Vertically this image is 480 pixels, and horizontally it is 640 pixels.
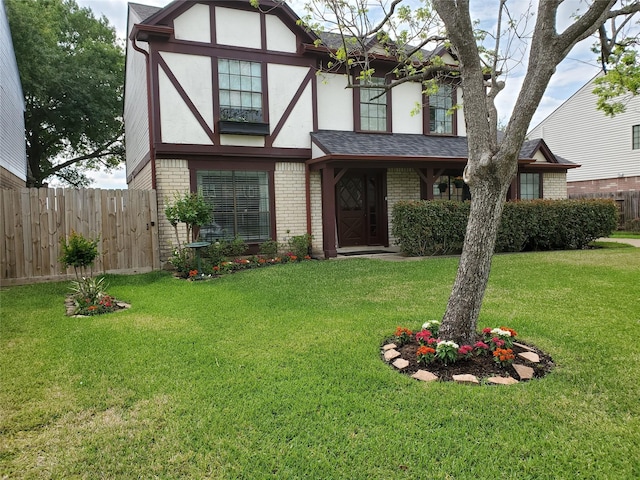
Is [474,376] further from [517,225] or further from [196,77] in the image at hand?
[196,77]

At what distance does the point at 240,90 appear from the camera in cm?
1072

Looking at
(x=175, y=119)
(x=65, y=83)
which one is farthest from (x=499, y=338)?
(x=65, y=83)

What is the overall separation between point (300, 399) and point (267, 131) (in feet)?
28.9

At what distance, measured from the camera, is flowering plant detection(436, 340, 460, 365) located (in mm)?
3543

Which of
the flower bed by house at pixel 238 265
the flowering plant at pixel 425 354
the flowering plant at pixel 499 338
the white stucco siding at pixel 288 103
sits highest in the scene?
the white stucco siding at pixel 288 103

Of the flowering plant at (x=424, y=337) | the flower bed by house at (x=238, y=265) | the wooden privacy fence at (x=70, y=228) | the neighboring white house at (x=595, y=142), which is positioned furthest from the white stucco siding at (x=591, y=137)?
the flowering plant at (x=424, y=337)

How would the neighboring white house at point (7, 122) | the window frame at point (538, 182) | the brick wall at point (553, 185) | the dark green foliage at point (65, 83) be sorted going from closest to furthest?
the neighboring white house at point (7, 122), the window frame at point (538, 182), the brick wall at point (553, 185), the dark green foliage at point (65, 83)

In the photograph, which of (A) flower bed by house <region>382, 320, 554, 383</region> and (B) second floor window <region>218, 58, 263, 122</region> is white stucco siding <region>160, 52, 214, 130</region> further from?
(A) flower bed by house <region>382, 320, 554, 383</region>

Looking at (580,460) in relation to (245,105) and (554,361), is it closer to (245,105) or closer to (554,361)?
(554,361)

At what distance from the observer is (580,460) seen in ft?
7.56

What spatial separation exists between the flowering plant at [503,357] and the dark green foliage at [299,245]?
25.5ft

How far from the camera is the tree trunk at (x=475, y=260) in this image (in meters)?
3.75

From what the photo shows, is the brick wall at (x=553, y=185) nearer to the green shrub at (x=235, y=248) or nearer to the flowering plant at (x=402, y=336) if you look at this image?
the green shrub at (x=235, y=248)

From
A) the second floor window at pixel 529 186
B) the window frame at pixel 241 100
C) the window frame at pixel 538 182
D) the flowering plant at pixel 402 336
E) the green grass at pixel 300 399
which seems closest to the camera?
the green grass at pixel 300 399
